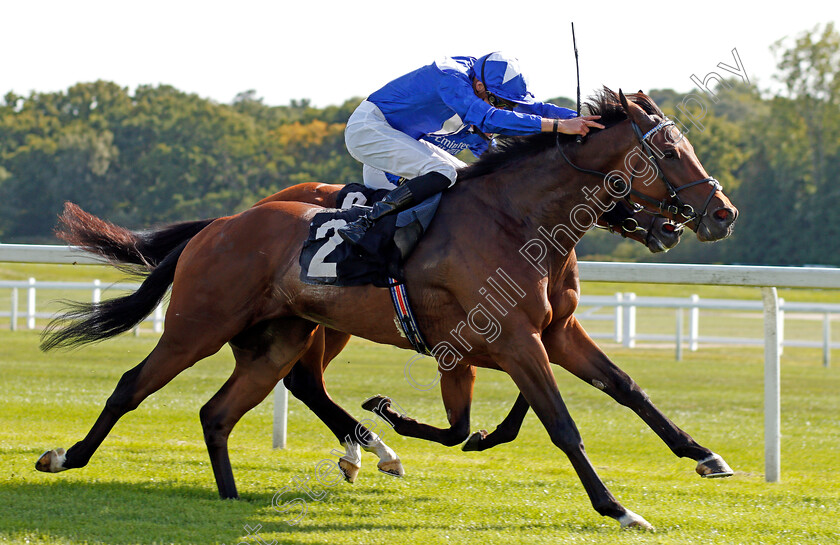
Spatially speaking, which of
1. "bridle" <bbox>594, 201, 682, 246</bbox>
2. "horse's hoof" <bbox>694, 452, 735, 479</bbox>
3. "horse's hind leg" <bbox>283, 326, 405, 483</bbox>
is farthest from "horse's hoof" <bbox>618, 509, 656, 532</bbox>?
"horse's hind leg" <bbox>283, 326, 405, 483</bbox>

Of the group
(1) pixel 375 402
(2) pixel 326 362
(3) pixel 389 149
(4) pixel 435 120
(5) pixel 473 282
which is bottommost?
(1) pixel 375 402

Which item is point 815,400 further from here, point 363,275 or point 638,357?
point 363,275

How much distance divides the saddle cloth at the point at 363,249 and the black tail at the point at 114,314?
0.98 m

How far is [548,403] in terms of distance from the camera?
404cm

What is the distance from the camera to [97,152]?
193 ft

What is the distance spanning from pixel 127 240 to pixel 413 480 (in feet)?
6.87

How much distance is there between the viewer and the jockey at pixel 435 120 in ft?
14.3

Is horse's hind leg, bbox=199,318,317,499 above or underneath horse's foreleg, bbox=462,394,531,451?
above

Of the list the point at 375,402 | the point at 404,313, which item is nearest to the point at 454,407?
the point at 375,402

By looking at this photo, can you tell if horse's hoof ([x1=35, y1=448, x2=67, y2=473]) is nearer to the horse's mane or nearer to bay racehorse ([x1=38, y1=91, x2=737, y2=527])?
bay racehorse ([x1=38, y1=91, x2=737, y2=527])

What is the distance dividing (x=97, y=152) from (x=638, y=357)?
166ft

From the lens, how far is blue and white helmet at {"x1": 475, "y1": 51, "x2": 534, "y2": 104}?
4547 mm

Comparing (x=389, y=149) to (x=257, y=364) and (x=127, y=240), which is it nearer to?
(x=257, y=364)

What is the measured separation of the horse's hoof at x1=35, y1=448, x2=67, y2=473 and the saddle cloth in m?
1.46
